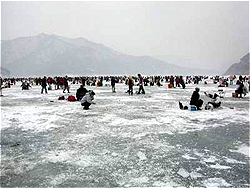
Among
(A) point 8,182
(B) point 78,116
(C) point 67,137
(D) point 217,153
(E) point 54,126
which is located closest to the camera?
(A) point 8,182

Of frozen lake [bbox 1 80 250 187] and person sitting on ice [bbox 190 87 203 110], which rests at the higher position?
person sitting on ice [bbox 190 87 203 110]

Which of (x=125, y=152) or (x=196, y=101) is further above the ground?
(x=196, y=101)

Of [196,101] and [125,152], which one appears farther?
[196,101]

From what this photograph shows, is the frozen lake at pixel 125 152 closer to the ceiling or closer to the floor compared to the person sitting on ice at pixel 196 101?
closer to the floor

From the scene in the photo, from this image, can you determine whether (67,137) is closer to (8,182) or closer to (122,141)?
(122,141)

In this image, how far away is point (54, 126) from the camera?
10312 millimetres

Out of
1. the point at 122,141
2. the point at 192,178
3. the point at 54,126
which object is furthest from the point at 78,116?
the point at 192,178

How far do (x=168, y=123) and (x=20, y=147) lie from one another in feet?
18.1

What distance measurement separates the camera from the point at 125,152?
23.0ft

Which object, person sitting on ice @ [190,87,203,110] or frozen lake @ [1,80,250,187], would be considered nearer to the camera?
frozen lake @ [1,80,250,187]

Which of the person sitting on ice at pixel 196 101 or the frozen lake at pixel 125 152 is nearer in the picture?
the frozen lake at pixel 125 152

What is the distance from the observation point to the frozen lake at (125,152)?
5387 mm

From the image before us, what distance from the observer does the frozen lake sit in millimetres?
5387

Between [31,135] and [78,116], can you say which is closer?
[31,135]
